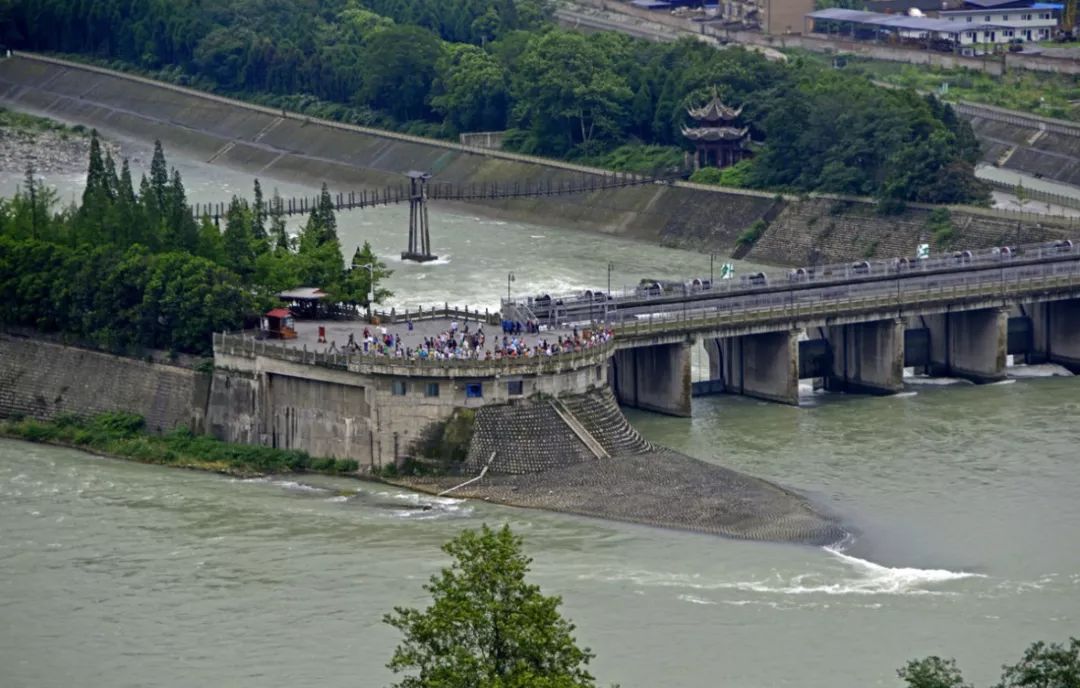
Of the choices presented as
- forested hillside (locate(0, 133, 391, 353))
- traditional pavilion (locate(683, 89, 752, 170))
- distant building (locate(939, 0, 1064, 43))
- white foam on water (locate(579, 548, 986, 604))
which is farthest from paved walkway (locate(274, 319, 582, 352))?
distant building (locate(939, 0, 1064, 43))

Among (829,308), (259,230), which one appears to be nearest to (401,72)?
(259,230)

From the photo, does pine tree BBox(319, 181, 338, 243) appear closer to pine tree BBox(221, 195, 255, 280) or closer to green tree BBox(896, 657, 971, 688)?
pine tree BBox(221, 195, 255, 280)

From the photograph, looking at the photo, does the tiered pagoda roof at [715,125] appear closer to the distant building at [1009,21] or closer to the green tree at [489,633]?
the distant building at [1009,21]

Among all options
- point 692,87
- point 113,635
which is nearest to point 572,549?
point 113,635

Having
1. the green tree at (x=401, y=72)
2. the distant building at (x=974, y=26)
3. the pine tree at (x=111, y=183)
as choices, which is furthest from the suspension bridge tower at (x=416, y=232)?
the distant building at (x=974, y=26)

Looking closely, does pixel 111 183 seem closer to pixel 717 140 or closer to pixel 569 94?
pixel 717 140
